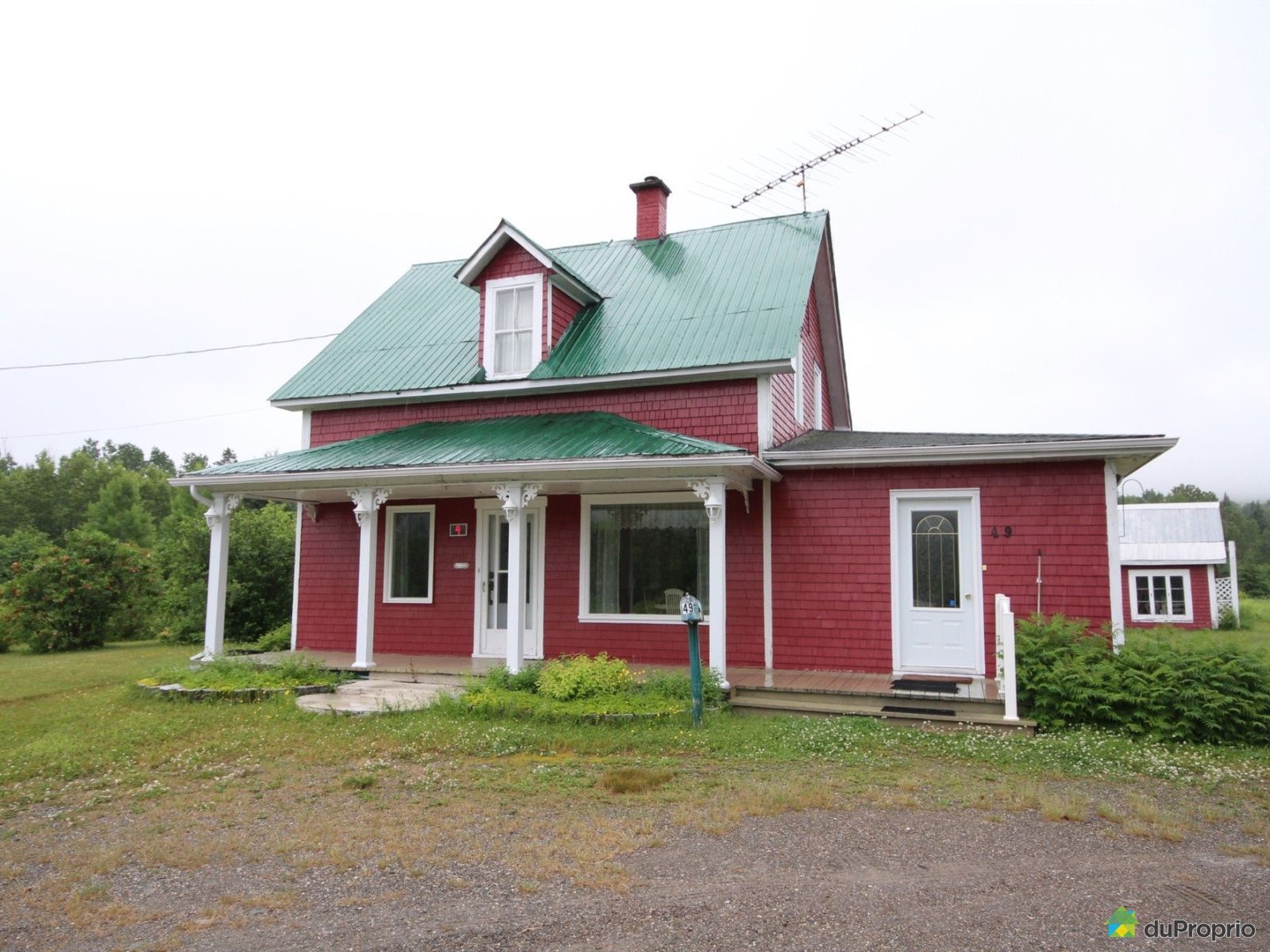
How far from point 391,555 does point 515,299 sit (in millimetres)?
4341

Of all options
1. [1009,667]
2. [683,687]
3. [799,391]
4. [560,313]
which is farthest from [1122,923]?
[560,313]

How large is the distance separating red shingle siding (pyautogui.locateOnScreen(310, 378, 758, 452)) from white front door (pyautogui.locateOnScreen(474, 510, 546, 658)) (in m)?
1.53

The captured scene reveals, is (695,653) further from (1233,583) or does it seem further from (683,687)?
(1233,583)

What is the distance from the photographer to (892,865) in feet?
15.8

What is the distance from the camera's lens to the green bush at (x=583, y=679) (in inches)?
360

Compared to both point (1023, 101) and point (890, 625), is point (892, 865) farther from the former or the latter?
point (1023, 101)

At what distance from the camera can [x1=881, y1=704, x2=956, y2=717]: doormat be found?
28.2 ft

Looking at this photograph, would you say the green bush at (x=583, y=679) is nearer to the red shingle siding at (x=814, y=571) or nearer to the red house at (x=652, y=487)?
the red house at (x=652, y=487)

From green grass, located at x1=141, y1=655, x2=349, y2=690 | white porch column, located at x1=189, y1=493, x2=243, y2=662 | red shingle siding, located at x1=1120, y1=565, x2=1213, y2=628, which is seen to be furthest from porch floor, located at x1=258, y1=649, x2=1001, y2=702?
red shingle siding, located at x1=1120, y1=565, x2=1213, y2=628

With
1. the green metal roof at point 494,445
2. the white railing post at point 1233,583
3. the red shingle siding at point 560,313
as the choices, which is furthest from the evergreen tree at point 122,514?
the white railing post at point 1233,583

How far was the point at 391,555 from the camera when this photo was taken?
13398mm


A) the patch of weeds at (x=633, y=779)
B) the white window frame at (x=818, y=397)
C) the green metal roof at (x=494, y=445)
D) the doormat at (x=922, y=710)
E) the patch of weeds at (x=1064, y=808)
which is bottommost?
the patch of weeds at (x=633, y=779)

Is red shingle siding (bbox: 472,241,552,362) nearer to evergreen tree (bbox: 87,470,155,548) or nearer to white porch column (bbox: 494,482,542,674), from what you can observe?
white porch column (bbox: 494,482,542,674)

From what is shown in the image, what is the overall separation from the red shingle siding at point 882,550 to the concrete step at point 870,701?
1.52 meters
